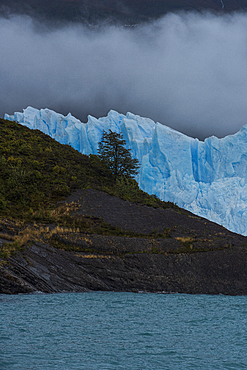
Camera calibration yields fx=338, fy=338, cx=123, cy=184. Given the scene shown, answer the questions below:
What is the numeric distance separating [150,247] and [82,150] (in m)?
50.0

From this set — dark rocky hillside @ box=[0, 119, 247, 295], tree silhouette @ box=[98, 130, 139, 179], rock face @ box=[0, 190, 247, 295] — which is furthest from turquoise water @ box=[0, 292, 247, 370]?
tree silhouette @ box=[98, 130, 139, 179]

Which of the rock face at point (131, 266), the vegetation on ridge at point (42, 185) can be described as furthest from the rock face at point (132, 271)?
the vegetation on ridge at point (42, 185)

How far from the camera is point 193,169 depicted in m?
67.7

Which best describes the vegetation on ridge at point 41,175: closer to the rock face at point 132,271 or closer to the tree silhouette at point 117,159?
the tree silhouette at point 117,159

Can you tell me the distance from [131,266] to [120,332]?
10521mm

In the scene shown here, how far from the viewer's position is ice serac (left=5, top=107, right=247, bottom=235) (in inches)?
2288

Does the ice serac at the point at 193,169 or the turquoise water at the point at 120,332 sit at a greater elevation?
the ice serac at the point at 193,169

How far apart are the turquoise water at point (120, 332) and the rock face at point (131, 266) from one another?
1.66 m

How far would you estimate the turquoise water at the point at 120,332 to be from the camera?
9344mm

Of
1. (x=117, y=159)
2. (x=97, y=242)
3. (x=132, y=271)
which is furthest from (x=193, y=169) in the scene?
(x=132, y=271)

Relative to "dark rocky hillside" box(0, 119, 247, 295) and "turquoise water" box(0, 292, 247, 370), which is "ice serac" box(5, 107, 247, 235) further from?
"turquoise water" box(0, 292, 247, 370)

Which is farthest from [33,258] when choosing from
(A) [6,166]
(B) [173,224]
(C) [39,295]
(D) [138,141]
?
(D) [138,141]

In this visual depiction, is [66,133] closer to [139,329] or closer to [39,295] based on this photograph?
[39,295]

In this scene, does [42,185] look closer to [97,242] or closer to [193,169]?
[97,242]
